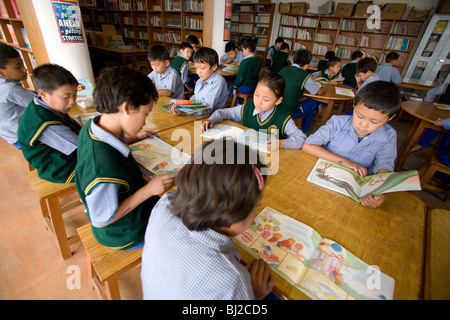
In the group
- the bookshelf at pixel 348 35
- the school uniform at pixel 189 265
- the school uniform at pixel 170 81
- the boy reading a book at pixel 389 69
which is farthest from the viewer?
the bookshelf at pixel 348 35

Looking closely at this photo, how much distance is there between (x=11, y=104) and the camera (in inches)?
63.4

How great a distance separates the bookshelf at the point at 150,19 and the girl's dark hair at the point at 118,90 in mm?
4108

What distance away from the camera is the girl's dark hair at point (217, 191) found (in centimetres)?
53

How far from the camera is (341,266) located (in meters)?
0.65

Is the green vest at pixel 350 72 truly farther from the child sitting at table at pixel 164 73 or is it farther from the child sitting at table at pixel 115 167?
the child sitting at table at pixel 115 167

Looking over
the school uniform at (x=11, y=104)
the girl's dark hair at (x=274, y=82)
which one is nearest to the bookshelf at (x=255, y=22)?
the girl's dark hair at (x=274, y=82)

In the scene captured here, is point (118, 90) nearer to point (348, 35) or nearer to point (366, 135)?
point (366, 135)

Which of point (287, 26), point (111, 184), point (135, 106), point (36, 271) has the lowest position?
point (36, 271)

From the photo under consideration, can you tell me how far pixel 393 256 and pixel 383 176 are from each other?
15.7 inches

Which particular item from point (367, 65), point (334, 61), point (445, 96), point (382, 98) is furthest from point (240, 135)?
point (334, 61)

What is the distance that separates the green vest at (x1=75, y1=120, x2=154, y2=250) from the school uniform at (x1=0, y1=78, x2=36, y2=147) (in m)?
1.27

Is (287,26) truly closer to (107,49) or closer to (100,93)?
(107,49)

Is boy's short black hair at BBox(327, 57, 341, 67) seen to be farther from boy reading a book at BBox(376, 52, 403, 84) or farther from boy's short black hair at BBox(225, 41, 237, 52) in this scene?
boy's short black hair at BBox(225, 41, 237, 52)
